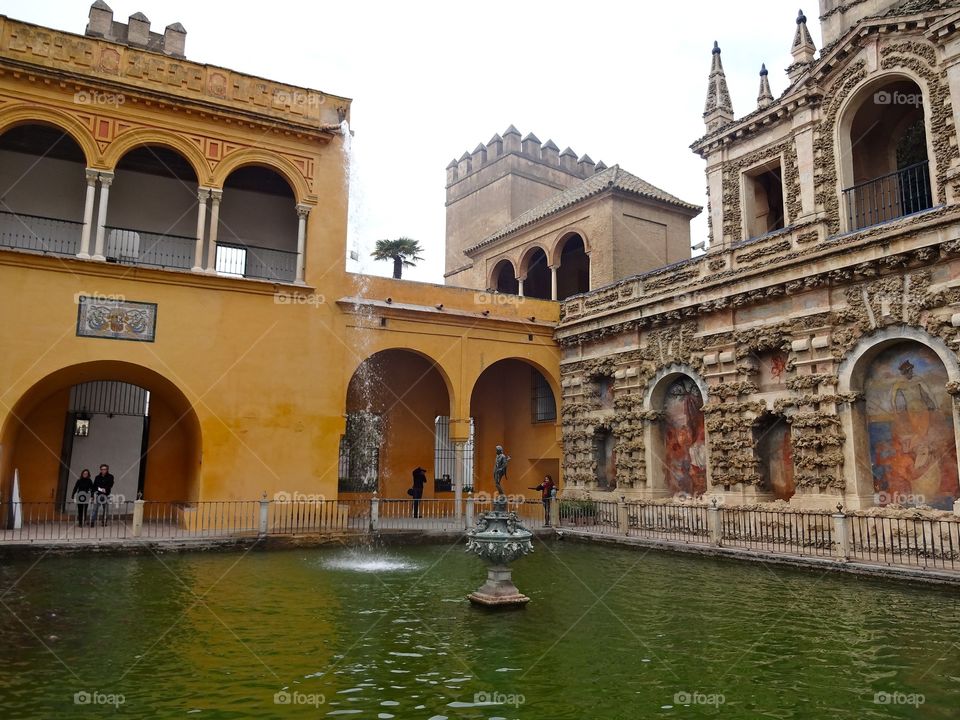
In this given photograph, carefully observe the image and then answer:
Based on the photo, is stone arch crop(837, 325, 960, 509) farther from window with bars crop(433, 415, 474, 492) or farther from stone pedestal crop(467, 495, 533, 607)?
window with bars crop(433, 415, 474, 492)

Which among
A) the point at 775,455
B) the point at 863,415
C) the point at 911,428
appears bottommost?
the point at 775,455

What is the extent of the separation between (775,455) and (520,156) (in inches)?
1027

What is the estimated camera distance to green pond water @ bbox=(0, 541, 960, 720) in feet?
19.2

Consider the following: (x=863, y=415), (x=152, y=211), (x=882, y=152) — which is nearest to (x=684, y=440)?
(x=863, y=415)

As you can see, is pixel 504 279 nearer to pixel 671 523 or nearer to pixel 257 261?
pixel 257 261

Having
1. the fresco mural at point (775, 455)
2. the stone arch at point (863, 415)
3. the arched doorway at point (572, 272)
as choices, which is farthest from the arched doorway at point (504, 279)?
the stone arch at point (863, 415)

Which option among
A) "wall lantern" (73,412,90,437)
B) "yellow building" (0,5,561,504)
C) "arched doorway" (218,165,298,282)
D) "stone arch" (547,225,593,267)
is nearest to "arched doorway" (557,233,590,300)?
"stone arch" (547,225,593,267)

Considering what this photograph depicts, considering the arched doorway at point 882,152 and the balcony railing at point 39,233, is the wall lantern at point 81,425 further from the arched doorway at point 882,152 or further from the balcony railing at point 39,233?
the arched doorway at point 882,152

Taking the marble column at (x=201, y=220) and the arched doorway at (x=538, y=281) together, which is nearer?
the marble column at (x=201, y=220)

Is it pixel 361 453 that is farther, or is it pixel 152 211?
pixel 361 453

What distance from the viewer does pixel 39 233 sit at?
63.0ft

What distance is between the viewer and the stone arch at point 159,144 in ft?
58.6

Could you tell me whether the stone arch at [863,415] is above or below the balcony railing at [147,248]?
below

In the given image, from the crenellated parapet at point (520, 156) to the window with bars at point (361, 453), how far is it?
20055 mm
